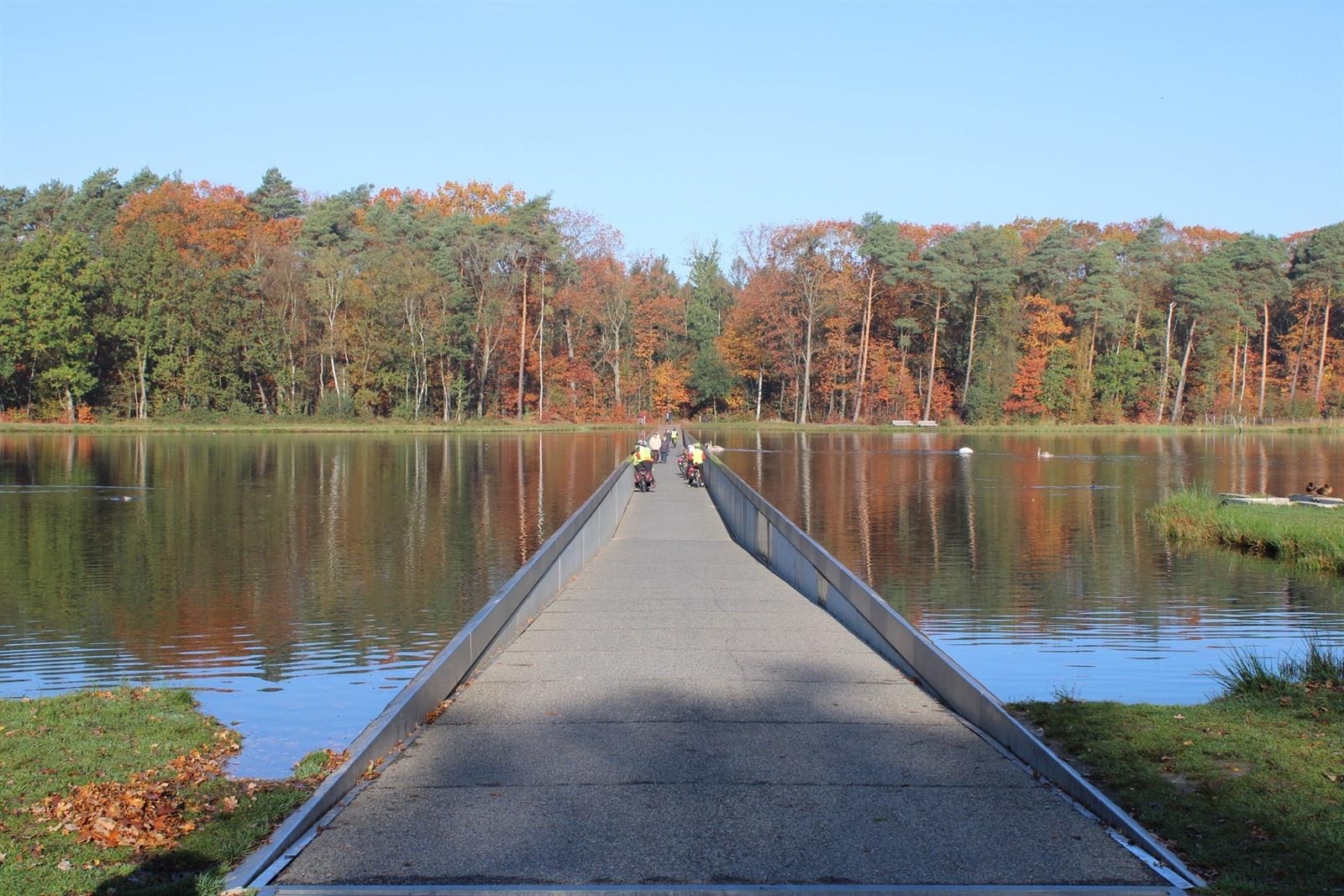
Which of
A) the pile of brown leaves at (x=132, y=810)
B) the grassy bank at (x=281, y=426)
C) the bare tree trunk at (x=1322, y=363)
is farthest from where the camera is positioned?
the bare tree trunk at (x=1322, y=363)

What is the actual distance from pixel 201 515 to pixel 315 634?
13.9 metres

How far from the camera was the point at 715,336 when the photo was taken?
89.3 metres

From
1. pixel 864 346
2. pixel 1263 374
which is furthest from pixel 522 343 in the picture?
pixel 1263 374

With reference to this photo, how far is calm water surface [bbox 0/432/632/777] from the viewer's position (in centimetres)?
1109

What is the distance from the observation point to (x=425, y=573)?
18453mm

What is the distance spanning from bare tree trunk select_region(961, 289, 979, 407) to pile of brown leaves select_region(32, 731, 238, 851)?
73588 millimetres

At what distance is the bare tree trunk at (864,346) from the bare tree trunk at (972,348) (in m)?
6.34

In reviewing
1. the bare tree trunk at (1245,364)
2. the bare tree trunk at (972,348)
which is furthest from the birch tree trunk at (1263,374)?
the bare tree trunk at (972,348)

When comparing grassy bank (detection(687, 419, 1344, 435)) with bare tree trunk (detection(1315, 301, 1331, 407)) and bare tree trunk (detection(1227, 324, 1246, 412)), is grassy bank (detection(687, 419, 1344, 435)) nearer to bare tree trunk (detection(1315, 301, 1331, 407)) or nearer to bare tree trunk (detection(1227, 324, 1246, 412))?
bare tree trunk (detection(1227, 324, 1246, 412))

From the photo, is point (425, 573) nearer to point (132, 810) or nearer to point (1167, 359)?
point (132, 810)

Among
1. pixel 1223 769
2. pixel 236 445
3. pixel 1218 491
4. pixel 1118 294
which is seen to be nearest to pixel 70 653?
pixel 1223 769

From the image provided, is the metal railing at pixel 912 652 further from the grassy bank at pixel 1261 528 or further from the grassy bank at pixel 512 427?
the grassy bank at pixel 512 427

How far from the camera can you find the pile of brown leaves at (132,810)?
219 inches

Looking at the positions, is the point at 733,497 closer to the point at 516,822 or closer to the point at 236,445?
the point at 516,822
